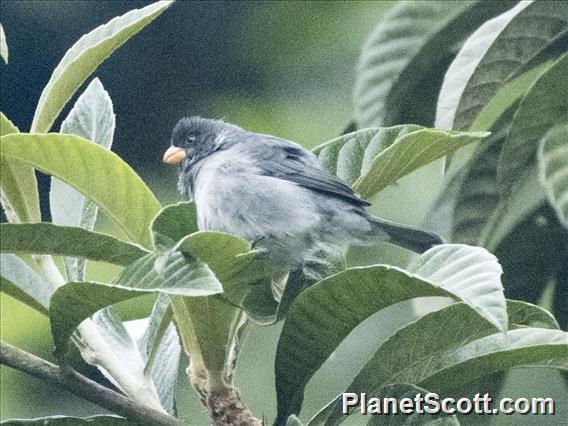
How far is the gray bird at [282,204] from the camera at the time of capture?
57.7 inches

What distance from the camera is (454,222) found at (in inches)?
64.2

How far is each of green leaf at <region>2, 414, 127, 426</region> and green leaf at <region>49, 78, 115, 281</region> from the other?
0.21 metres

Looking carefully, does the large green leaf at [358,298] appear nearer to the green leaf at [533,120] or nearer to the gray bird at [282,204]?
the gray bird at [282,204]

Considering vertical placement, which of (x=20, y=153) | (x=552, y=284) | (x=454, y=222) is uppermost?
(x=20, y=153)

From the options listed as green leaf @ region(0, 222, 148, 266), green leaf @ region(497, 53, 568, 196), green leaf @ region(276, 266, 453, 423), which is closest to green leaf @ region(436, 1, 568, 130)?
green leaf @ region(497, 53, 568, 196)

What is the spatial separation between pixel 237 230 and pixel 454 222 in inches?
13.5

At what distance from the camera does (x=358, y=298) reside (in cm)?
91

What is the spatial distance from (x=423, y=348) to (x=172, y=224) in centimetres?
27

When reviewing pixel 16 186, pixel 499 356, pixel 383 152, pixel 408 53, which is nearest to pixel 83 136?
pixel 16 186

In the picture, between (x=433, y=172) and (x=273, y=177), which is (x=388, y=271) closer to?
(x=273, y=177)

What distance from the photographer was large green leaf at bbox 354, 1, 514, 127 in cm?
172

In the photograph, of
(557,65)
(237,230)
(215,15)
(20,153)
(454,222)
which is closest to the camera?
(20,153)

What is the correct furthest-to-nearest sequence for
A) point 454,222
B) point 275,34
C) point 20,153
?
1. point 275,34
2. point 454,222
3. point 20,153

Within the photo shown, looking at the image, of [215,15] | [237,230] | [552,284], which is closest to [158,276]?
[237,230]
